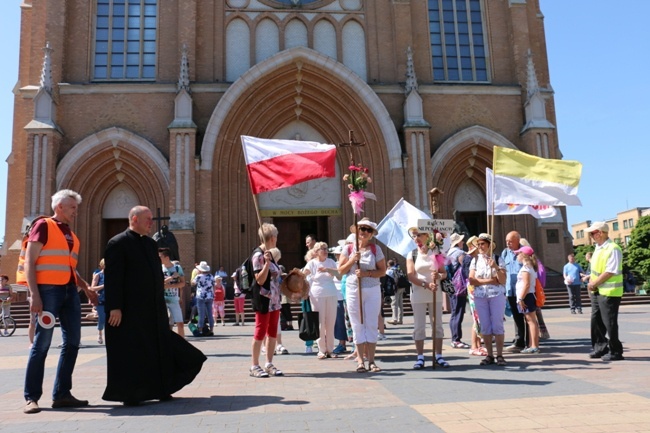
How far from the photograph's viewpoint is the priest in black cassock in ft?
17.6

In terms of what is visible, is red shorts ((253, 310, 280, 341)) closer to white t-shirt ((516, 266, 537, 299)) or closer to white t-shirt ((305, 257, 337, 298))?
white t-shirt ((305, 257, 337, 298))

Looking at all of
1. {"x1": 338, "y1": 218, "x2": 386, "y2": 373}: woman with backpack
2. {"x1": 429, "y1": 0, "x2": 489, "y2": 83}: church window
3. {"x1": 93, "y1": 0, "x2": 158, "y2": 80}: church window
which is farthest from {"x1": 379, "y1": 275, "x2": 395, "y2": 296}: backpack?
{"x1": 93, "y1": 0, "x2": 158, "y2": 80}: church window

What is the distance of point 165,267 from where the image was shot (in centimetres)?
995

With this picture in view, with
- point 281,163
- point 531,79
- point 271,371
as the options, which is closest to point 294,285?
point 271,371

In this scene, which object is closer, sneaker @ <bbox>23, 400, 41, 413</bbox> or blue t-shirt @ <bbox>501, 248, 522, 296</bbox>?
sneaker @ <bbox>23, 400, 41, 413</bbox>

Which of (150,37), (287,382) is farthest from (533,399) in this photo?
(150,37)

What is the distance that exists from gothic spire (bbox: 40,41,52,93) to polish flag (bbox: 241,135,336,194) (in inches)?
680

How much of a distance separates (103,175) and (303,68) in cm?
934

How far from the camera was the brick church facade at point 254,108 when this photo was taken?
72.6 feet

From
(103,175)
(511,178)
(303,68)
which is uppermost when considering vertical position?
(303,68)

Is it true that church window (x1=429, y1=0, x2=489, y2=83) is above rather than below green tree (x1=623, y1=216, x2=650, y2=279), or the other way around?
above

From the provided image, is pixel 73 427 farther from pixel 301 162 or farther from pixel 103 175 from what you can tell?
pixel 103 175

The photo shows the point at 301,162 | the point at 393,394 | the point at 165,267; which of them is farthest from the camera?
the point at 165,267

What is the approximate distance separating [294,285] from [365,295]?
973mm
